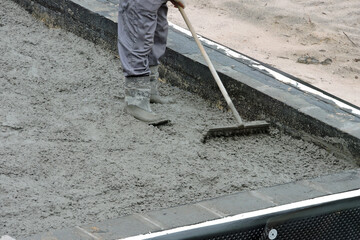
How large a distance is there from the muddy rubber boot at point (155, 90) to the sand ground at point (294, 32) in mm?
1496

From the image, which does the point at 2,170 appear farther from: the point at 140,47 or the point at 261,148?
the point at 261,148

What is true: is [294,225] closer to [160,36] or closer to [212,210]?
[212,210]

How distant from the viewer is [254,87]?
4684mm

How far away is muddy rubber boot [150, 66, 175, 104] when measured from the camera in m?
4.96

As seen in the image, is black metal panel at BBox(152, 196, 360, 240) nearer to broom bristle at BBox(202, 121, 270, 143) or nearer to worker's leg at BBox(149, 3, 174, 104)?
broom bristle at BBox(202, 121, 270, 143)

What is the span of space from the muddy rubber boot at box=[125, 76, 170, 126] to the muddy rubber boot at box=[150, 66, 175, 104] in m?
0.25

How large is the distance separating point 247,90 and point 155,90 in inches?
26.4

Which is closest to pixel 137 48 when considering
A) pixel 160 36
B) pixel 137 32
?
pixel 137 32

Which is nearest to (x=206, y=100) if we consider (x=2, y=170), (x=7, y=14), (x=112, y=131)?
(x=112, y=131)

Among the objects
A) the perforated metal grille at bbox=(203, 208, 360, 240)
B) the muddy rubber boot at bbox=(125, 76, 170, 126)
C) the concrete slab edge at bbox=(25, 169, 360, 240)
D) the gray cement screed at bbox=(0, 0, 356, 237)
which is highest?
the perforated metal grille at bbox=(203, 208, 360, 240)

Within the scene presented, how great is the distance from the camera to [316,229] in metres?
3.10

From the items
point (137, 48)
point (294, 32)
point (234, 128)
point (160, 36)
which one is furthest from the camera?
point (294, 32)

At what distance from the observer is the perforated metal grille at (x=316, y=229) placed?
2891mm

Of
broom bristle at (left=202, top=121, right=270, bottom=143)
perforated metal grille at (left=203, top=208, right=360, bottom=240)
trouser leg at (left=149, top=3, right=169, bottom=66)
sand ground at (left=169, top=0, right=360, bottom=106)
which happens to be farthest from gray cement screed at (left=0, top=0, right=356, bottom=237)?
sand ground at (left=169, top=0, right=360, bottom=106)
